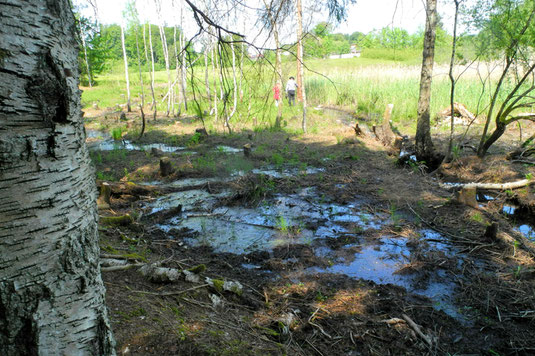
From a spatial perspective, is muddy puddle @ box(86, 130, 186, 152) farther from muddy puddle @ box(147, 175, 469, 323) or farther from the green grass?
muddy puddle @ box(147, 175, 469, 323)

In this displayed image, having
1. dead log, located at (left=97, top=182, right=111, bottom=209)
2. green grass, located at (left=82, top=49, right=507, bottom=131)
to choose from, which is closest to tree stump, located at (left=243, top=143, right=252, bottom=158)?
green grass, located at (left=82, top=49, right=507, bottom=131)

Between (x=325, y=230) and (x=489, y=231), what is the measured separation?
2.15 m

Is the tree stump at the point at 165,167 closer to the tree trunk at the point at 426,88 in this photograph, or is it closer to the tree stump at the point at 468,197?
the tree stump at the point at 468,197

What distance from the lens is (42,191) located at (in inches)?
39.0

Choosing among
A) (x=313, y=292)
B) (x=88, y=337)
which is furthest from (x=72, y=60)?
(x=313, y=292)

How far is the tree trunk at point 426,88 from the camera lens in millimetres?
7405

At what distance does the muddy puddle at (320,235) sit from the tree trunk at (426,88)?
294cm

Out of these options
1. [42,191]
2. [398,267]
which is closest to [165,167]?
[398,267]

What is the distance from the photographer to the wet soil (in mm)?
2623

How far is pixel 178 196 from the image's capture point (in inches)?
258

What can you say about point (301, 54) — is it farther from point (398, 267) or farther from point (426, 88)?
point (398, 267)

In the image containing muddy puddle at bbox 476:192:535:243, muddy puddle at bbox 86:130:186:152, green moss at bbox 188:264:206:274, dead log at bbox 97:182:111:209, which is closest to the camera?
green moss at bbox 188:264:206:274

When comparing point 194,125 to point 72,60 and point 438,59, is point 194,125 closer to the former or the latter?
point 438,59

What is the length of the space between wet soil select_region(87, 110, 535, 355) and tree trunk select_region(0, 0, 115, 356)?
96 centimetres
